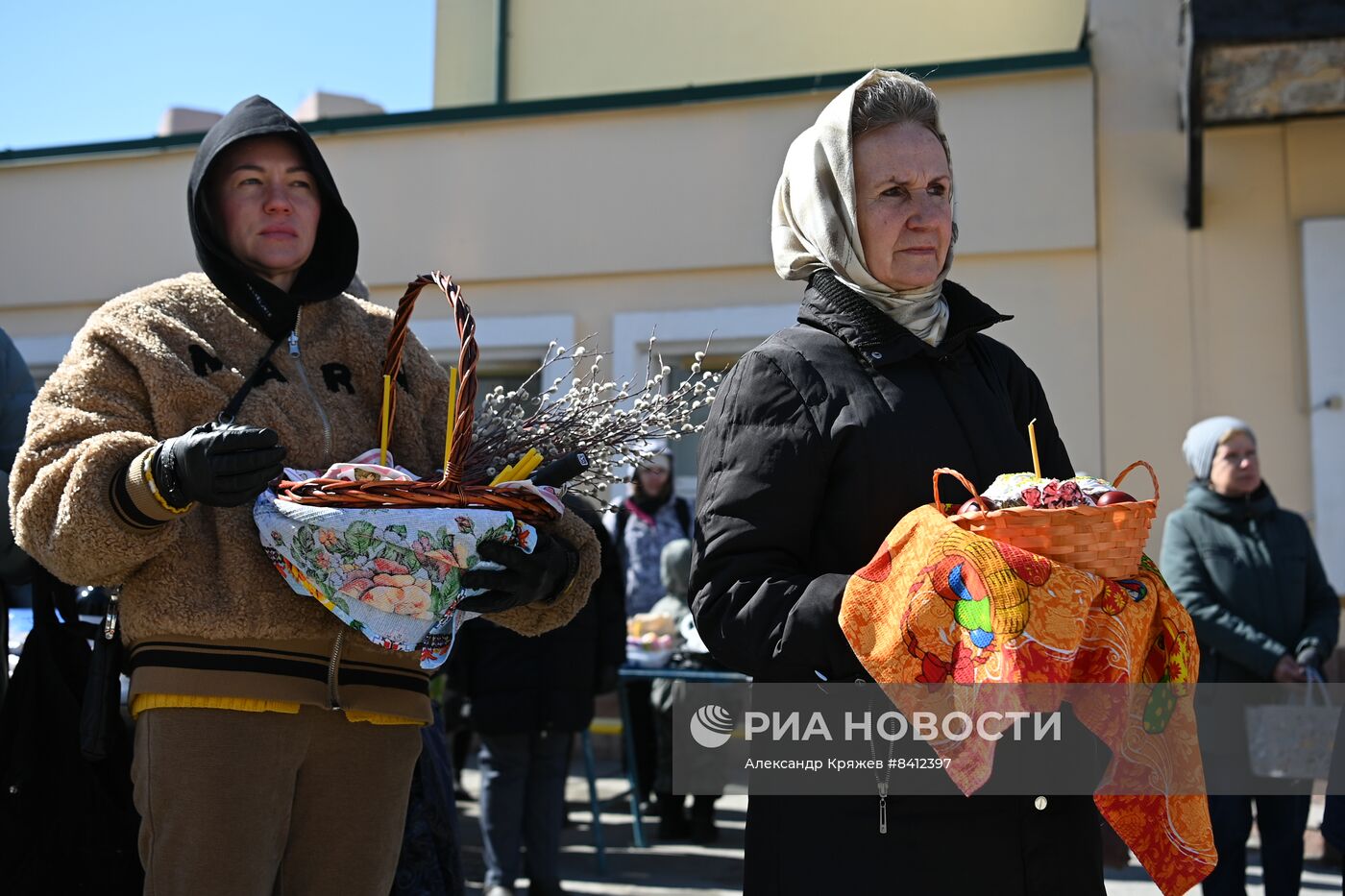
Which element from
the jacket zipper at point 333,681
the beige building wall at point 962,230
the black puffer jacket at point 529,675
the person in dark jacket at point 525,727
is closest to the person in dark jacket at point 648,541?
the beige building wall at point 962,230

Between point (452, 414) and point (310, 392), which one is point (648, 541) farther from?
point (452, 414)

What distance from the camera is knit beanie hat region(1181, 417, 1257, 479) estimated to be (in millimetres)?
5055

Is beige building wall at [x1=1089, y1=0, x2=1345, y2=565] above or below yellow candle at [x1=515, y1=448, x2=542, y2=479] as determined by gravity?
above

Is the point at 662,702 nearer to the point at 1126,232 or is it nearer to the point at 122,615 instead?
the point at 1126,232

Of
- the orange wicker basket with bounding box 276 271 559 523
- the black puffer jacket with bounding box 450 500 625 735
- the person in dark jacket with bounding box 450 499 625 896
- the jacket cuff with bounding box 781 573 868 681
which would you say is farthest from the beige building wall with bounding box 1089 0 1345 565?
the jacket cuff with bounding box 781 573 868 681

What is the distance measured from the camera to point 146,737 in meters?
2.13

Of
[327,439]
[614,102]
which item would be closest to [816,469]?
[327,439]

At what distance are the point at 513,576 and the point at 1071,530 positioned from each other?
94 cm

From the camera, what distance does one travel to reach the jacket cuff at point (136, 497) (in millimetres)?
2016

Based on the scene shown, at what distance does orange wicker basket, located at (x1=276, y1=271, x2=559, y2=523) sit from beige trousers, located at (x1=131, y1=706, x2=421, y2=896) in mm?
408

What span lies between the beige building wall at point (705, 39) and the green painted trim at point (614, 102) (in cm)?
76

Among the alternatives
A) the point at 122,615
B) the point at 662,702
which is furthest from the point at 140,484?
the point at 662,702

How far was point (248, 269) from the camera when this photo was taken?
7.97 ft
